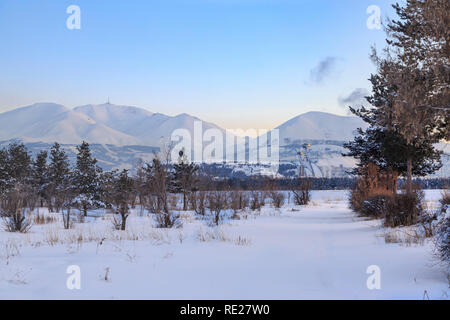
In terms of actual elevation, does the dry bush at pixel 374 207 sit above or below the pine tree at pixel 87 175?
below

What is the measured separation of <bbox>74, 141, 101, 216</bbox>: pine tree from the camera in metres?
26.8

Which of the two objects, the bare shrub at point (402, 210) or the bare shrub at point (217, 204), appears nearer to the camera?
the bare shrub at point (402, 210)

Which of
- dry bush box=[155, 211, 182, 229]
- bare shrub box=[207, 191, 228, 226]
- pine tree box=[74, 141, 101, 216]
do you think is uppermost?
pine tree box=[74, 141, 101, 216]

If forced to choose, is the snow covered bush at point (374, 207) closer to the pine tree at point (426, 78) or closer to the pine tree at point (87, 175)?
the pine tree at point (426, 78)

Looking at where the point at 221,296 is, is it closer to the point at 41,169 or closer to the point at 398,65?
the point at 398,65

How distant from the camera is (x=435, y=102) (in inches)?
378

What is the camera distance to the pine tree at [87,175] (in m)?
26.8

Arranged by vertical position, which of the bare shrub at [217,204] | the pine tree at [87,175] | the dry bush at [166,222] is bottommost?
the dry bush at [166,222]

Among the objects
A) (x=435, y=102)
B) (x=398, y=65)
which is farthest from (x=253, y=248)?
(x=398, y=65)

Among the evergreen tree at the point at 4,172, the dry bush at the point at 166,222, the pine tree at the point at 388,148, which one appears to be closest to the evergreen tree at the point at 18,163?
the evergreen tree at the point at 4,172
